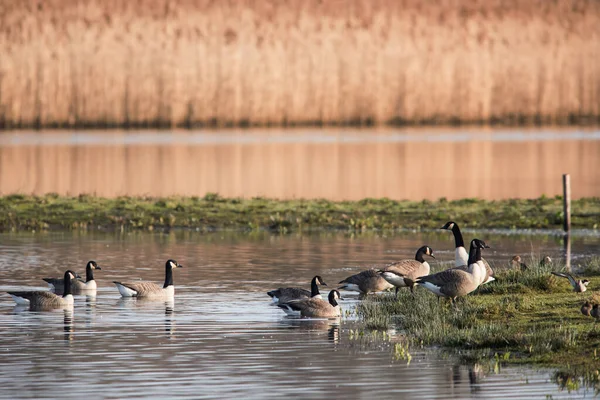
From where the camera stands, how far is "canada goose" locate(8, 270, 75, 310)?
89.9ft

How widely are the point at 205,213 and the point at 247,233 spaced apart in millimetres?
4789

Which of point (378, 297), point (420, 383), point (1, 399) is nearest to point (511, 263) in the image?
point (378, 297)

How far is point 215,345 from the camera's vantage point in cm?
2202

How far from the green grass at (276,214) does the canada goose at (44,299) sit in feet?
65.5

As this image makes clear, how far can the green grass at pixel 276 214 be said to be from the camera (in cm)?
4784

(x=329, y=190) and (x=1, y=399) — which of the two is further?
(x=329, y=190)

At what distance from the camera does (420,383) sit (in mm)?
18453

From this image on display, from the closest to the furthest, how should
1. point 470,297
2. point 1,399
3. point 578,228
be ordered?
point 1,399 < point 470,297 < point 578,228

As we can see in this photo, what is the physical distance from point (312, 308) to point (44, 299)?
6.11 m

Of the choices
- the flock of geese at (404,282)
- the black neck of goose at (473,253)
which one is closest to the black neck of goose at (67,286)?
the flock of geese at (404,282)

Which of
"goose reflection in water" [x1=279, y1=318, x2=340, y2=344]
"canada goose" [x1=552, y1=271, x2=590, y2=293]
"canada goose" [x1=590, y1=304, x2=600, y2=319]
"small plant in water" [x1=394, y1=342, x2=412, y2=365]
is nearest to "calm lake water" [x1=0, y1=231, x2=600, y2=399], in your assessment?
"goose reflection in water" [x1=279, y1=318, x2=340, y2=344]

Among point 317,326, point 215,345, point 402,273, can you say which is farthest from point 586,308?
point 215,345

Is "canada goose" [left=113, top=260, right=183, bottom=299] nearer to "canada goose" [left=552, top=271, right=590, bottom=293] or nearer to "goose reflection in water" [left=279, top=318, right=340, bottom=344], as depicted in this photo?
"goose reflection in water" [left=279, top=318, right=340, bottom=344]

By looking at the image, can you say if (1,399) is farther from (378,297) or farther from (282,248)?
(282,248)
